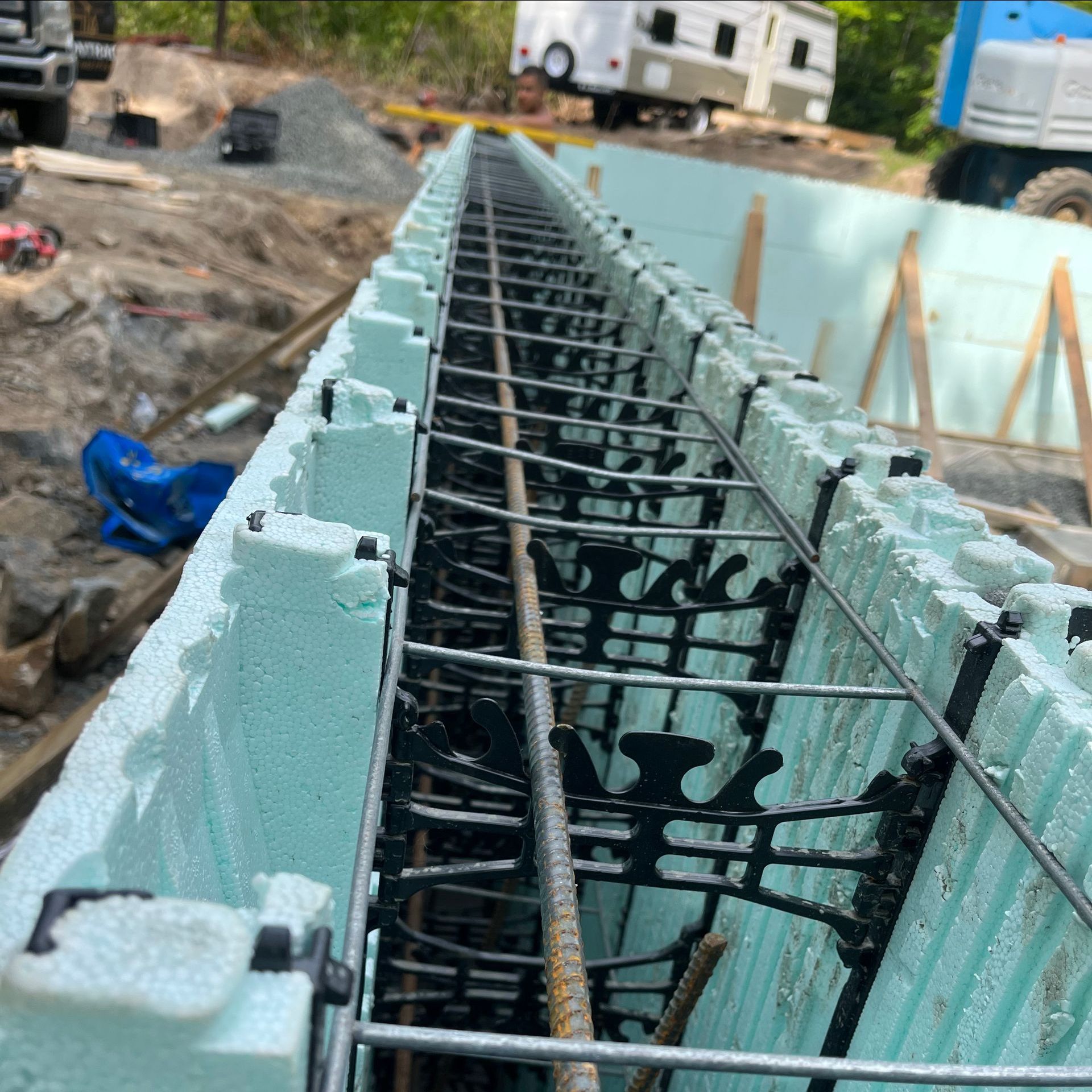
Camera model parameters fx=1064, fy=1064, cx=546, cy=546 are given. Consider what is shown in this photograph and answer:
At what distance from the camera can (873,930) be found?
3.62 m

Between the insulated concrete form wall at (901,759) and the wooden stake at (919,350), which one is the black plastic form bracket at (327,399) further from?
the wooden stake at (919,350)

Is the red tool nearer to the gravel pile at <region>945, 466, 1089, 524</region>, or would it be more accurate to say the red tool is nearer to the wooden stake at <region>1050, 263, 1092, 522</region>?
the gravel pile at <region>945, 466, 1089, 524</region>

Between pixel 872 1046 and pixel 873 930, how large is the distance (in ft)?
1.31

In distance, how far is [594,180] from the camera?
835 inches

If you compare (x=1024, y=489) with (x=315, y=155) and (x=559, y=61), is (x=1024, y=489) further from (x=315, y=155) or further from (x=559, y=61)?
(x=559, y=61)

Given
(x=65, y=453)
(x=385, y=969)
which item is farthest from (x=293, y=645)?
(x=65, y=453)

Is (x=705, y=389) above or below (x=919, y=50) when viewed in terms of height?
below

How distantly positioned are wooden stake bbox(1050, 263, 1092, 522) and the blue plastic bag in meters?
14.7

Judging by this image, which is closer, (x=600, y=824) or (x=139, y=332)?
(x=600, y=824)

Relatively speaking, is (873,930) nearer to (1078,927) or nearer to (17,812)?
(1078,927)

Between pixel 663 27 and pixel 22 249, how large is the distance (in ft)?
83.0

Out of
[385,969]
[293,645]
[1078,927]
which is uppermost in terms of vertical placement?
[293,645]

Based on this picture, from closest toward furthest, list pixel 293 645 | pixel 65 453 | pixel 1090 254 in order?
pixel 293 645 → pixel 65 453 → pixel 1090 254

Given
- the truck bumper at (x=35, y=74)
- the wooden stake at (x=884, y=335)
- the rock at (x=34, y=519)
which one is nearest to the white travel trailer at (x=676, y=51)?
the wooden stake at (x=884, y=335)
